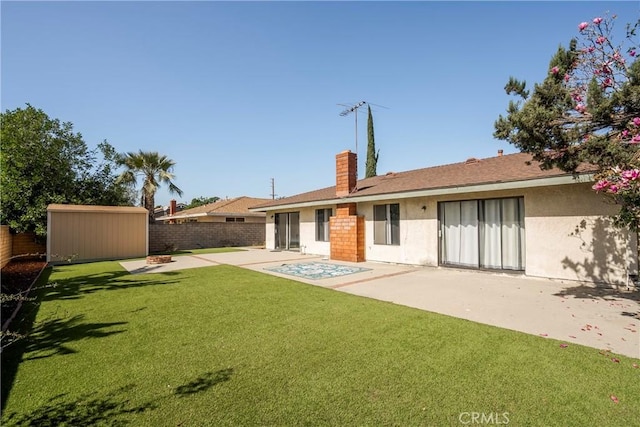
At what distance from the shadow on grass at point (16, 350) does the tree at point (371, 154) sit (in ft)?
92.7

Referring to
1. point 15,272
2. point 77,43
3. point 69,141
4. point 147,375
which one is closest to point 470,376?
point 147,375

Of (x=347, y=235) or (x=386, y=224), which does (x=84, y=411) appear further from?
(x=347, y=235)

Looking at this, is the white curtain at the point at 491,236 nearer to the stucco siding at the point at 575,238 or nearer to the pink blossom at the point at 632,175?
the stucco siding at the point at 575,238

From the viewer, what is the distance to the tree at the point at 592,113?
4762 millimetres

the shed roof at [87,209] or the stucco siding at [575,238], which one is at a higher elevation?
the shed roof at [87,209]

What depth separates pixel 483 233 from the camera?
10.4 meters

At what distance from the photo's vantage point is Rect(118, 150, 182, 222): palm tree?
936 inches

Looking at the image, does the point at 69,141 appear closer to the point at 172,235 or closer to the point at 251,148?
the point at 172,235

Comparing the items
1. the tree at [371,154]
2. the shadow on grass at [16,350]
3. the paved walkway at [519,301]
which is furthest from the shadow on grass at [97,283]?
the tree at [371,154]

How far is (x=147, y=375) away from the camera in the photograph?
3.53m

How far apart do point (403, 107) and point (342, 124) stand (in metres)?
4.85

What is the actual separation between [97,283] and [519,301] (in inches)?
462

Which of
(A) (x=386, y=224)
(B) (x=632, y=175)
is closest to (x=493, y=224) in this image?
(A) (x=386, y=224)

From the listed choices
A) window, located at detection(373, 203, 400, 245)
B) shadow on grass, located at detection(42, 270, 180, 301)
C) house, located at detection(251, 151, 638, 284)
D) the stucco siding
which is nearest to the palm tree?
shadow on grass, located at detection(42, 270, 180, 301)
